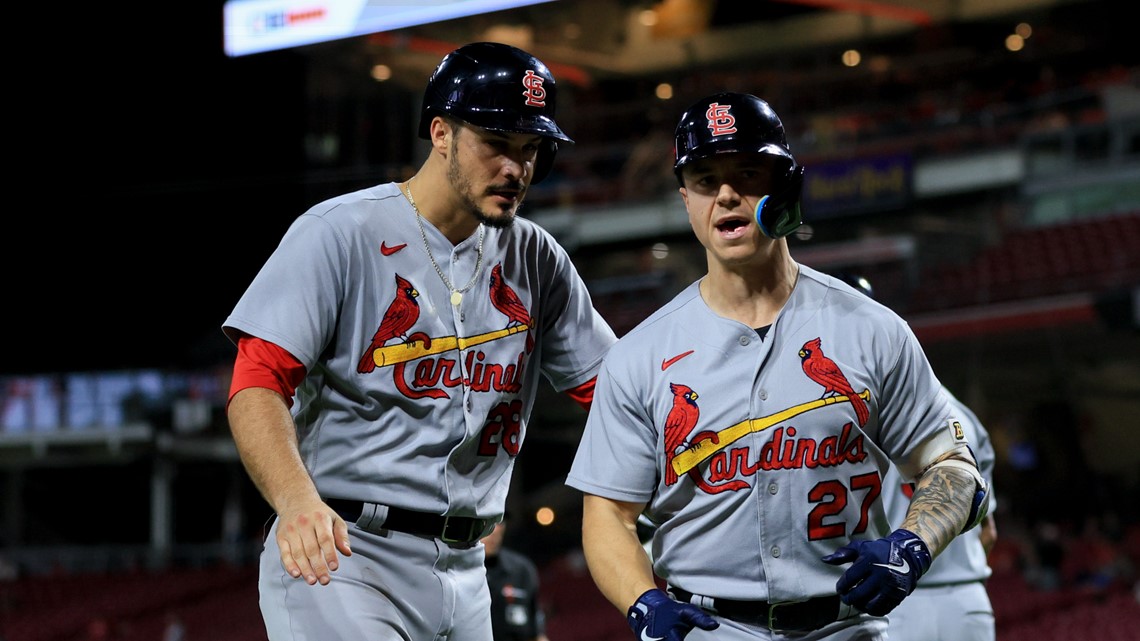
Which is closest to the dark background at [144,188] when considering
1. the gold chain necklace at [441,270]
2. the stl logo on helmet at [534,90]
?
the gold chain necklace at [441,270]

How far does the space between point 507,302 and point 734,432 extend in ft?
2.57

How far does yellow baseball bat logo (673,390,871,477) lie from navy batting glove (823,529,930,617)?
1.05 ft

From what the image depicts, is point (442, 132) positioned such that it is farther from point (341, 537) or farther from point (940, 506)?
point (940, 506)

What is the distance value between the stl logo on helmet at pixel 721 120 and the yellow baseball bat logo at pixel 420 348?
0.79 metres

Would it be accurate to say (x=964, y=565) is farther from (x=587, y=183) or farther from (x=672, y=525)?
(x=587, y=183)

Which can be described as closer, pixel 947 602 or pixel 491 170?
pixel 491 170

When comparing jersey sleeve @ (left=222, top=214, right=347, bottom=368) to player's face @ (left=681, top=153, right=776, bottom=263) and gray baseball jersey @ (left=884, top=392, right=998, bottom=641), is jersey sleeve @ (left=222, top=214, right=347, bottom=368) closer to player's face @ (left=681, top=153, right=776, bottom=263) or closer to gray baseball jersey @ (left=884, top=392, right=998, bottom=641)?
player's face @ (left=681, top=153, right=776, bottom=263)

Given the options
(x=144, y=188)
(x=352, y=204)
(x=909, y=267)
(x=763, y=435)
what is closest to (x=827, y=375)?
(x=763, y=435)

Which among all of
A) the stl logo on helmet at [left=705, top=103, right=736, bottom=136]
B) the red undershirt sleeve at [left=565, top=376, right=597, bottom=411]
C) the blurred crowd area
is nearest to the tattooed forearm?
the stl logo on helmet at [left=705, top=103, right=736, bottom=136]

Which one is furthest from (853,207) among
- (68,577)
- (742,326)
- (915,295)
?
(742,326)

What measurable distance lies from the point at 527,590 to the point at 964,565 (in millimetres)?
2028

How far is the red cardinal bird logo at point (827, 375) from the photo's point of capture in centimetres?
270

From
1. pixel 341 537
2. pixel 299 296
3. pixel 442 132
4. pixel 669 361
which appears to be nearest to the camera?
pixel 341 537

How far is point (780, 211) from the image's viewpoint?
2703 millimetres
